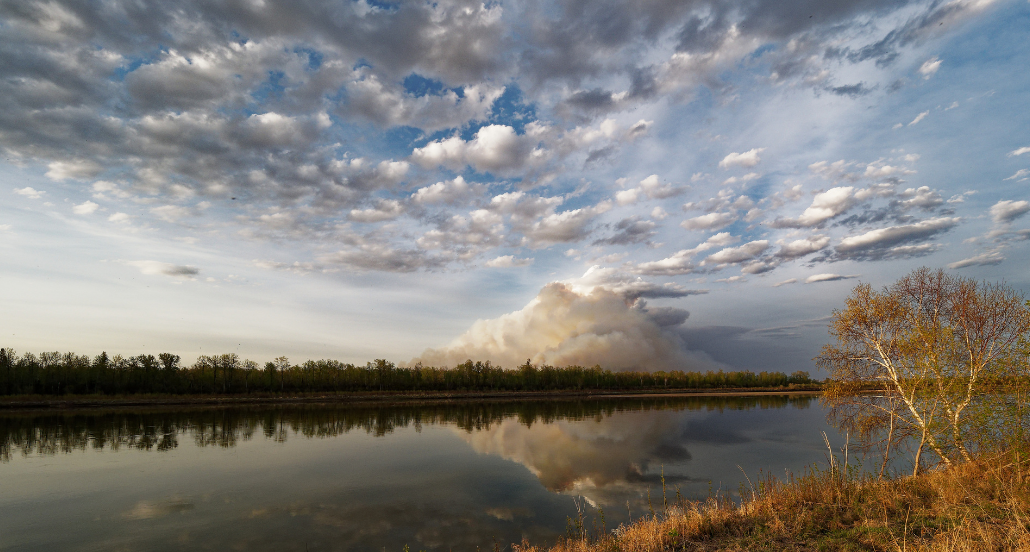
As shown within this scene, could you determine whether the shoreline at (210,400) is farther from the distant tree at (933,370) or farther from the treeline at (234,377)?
the distant tree at (933,370)

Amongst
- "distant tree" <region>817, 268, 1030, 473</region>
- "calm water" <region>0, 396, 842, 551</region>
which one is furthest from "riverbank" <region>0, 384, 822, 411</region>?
"distant tree" <region>817, 268, 1030, 473</region>

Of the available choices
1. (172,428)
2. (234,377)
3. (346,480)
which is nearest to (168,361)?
(234,377)

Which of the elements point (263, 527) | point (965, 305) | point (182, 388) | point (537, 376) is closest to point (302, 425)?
point (263, 527)

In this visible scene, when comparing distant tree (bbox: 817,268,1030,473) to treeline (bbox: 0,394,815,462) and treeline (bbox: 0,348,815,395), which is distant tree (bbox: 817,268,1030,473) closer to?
treeline (bbox: 0,394,815,462)

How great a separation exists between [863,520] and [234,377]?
462 feet

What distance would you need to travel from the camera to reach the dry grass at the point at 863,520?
→ 36.3 ft

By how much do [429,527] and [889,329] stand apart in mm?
22807

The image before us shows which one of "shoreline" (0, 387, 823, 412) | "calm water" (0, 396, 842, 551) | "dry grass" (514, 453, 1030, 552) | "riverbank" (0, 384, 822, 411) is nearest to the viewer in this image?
"dry grass" (514, 453, 1030, 552)

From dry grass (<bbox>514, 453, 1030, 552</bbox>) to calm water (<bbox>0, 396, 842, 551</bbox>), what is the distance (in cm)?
601

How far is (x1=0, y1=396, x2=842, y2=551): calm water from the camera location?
60.0 feet

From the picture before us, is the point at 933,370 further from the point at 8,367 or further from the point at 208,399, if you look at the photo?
the point at 8,367

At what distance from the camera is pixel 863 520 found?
13.0 meters

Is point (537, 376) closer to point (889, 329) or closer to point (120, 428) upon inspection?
point (120, 428)

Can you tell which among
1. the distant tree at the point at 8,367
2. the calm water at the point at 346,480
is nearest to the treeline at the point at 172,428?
the calm water at the point at 346,480
